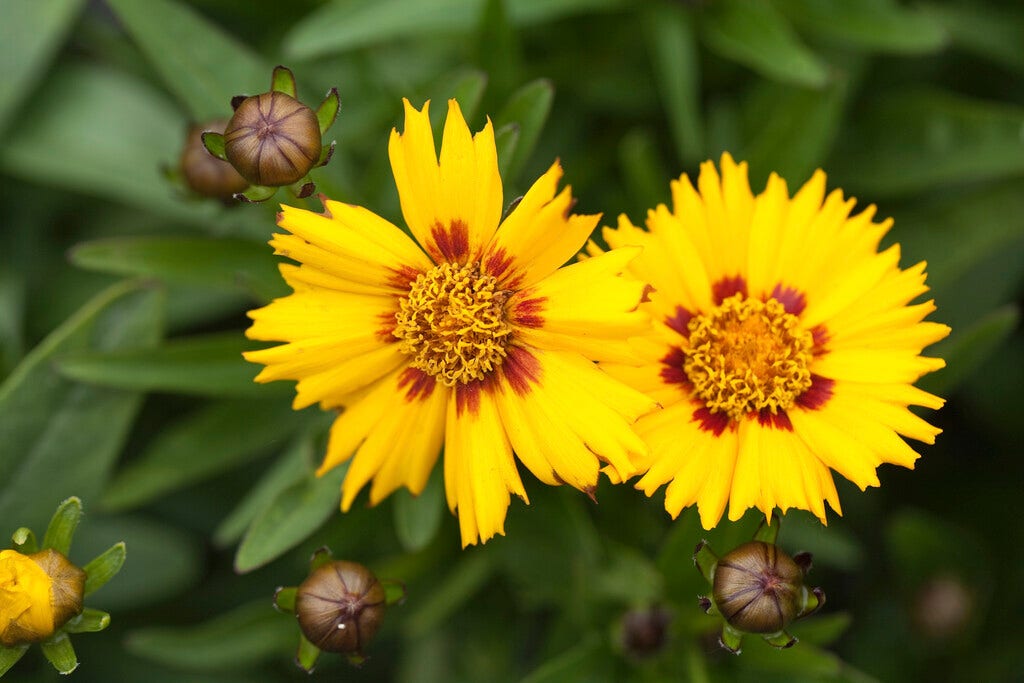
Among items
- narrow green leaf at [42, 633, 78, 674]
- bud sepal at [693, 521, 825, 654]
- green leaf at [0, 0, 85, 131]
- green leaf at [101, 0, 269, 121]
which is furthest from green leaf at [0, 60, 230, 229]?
bud sepal at [693, 521, 825, 654]

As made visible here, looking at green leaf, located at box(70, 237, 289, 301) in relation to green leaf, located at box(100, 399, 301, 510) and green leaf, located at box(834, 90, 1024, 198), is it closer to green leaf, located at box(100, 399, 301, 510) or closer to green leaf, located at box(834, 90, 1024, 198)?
green leaf, located at box(100, 399, 301, 510)

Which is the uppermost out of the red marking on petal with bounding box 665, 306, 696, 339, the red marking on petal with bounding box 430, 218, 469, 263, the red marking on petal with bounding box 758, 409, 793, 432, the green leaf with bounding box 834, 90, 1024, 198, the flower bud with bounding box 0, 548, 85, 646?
the green leaf with bounding box 834, 90, 1024, 198

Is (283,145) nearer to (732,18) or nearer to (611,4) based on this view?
(611,4)

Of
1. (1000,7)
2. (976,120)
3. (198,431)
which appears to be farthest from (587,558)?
(1000,7)

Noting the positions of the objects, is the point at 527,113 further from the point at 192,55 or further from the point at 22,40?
the point at 22,40

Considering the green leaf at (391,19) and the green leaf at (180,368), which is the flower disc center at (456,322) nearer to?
the green leaf at (180,368)

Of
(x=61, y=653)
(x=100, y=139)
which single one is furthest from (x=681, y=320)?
(x=100, y=139)
